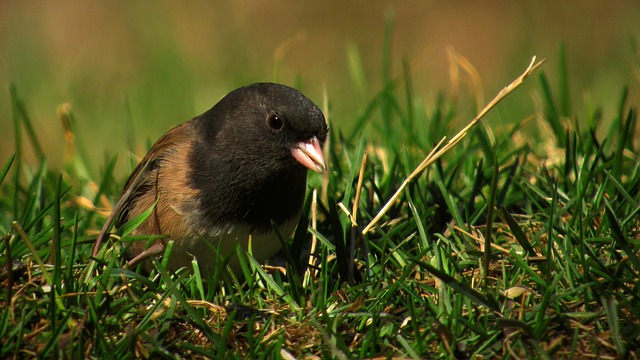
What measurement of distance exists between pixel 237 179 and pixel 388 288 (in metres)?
0.68

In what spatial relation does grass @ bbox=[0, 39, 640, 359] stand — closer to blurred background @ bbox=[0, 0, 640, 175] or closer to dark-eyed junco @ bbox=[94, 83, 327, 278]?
dark-eyed junco @ bbox=[94, 83, 327, 278]

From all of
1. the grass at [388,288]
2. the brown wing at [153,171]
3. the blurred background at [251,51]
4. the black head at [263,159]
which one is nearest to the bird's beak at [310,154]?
the black head at [263,159]

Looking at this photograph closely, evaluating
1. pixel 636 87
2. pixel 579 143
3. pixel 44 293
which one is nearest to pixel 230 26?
pixel 636 87

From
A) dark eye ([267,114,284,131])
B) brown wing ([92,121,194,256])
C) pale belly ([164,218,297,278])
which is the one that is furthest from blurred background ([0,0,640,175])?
pale belly ([164,218,297,278])

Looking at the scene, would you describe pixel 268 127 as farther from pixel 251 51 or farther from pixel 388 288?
pixel 251 51

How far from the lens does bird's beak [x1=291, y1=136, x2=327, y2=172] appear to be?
8.91 ft

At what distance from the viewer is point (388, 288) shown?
7.87 ft

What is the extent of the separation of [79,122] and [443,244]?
3509mm

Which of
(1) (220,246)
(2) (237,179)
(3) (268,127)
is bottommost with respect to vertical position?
(1) (220,246)

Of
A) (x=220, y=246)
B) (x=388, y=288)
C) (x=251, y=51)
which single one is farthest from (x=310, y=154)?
(x=251, y=51)

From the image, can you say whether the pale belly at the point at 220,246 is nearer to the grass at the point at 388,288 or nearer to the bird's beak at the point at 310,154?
the grass at the point at 388,288

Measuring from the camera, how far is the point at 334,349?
2.05 meters

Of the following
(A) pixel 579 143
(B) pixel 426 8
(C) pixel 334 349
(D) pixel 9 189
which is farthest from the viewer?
(B) pixel 426 8

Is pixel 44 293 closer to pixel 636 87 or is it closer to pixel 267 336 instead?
pixel 267 336
